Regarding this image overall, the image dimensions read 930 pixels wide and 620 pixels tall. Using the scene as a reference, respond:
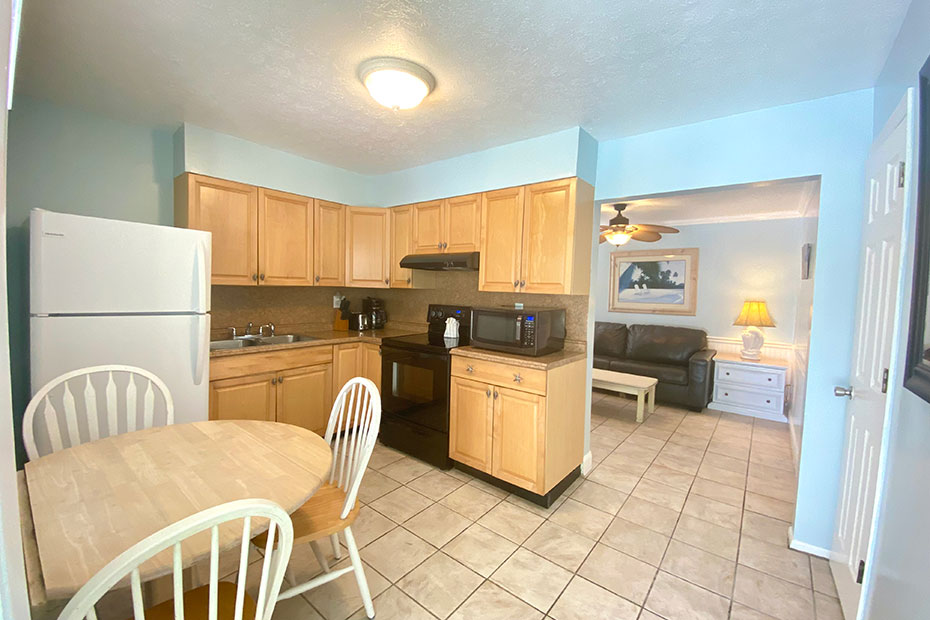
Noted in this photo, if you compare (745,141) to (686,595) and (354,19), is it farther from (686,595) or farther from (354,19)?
(686,595)

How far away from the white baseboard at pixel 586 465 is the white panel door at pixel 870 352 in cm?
134

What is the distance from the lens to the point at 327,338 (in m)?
3.28

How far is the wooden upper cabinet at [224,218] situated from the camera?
2.61 metres

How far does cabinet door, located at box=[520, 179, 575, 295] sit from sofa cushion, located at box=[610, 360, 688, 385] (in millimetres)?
2729

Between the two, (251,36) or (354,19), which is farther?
(251,36)

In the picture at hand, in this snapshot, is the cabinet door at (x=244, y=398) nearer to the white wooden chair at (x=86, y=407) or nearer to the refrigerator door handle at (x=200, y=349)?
the refrigerator door handle at (x=200, y=349)

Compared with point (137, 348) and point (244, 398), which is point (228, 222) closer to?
point (137, 348)

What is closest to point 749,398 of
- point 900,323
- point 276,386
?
point 900,323

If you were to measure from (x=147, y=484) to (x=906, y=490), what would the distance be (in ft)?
7.45

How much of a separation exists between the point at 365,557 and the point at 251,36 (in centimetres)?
249

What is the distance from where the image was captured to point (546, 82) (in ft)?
6.31

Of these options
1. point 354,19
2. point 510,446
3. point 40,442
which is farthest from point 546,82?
point 40,442

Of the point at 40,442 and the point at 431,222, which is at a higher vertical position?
the point at 431,222

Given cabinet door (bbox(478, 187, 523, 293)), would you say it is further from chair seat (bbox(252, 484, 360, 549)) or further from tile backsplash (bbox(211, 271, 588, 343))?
chair seat (bbox(252, 484, 360, 549))
